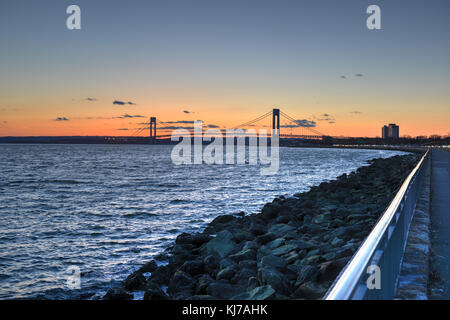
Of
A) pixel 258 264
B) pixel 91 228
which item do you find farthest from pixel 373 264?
pixel 91 228

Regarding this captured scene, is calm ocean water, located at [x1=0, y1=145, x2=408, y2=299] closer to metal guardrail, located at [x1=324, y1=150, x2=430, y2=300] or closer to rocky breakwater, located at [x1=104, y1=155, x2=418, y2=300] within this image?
rocky breakwater, located at [x1=104, y1=155, x2=418, y2=300]

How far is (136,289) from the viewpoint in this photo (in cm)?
715

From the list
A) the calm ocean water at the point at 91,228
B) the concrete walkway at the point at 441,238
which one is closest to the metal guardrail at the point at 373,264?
the concrete walkway at the point at 441,238

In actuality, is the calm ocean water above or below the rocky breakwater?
below

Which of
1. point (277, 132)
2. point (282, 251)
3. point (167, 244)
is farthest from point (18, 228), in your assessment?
point (277, 132)

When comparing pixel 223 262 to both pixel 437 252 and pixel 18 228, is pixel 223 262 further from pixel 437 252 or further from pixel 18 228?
pixel 18 228

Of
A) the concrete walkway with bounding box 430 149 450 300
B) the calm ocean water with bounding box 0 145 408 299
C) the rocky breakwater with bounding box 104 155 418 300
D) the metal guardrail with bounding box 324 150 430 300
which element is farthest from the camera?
the calm ocean water with bounding box 0 145 408 299

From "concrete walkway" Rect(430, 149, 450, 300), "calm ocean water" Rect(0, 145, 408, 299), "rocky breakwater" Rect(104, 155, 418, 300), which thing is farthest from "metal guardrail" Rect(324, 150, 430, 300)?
"calm ocean water" Rect(0, 145, 408, 299)

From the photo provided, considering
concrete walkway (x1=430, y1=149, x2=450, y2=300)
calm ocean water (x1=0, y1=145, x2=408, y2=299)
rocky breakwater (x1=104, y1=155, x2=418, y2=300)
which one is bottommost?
calm ocean water (x1=0, y1=145, x2=408, y2=299)

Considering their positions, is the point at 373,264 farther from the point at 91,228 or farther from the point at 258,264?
the point at 91,228

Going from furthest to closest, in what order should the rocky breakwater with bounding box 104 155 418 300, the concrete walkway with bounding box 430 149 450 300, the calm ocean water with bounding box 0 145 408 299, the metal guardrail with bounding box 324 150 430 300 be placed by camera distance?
the calm ocean water with bounding box 0 145 408 299
the rocky breakwater with bounding box 104 155 418 300
the concrete walkway with bounding box 430 149 450 300
the metal guardrail with bounding box 324 150 430 300

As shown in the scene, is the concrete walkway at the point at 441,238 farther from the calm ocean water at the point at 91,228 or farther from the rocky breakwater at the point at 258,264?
the calm ocean water at the point at 91,228

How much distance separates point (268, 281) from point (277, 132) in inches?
4935

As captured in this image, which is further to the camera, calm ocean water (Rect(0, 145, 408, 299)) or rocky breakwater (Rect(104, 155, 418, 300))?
calm ocean water (Rect(0, 145, 408, 299))
